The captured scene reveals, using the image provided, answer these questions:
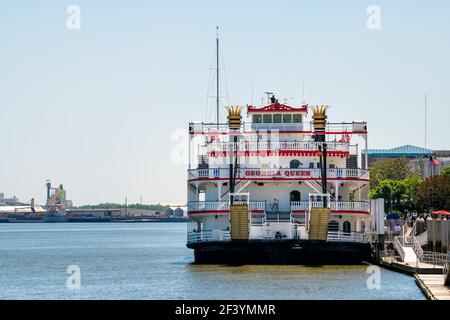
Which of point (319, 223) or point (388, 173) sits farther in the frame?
point (388, 173)

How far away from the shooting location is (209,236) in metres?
55.8

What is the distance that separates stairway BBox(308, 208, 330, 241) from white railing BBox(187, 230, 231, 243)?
4537 millimetres

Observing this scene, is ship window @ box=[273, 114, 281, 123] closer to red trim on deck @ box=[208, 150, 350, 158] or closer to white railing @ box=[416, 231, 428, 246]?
red trim on deck @ box=[208, 150, 350, 158]

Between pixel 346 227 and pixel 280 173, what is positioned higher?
pixel 280 173

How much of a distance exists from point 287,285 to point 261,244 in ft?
37.0

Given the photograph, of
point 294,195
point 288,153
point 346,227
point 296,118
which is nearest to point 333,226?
point 346,227

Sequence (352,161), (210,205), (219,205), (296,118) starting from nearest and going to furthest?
(219,205) → (210,205) → (352,161) → (296,118)

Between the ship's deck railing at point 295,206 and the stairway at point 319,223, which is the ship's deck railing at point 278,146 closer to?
the ship's deck railing at point 295,206

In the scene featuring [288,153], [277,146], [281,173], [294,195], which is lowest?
[294,195]

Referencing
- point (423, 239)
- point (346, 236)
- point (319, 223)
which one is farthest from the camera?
point (423, 239)

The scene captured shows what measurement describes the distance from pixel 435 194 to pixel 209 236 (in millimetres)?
39678

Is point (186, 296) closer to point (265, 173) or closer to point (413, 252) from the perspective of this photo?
point (265, 173)

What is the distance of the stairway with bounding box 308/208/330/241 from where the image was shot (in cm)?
5269

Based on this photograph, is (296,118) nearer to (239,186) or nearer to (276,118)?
(276,118)
